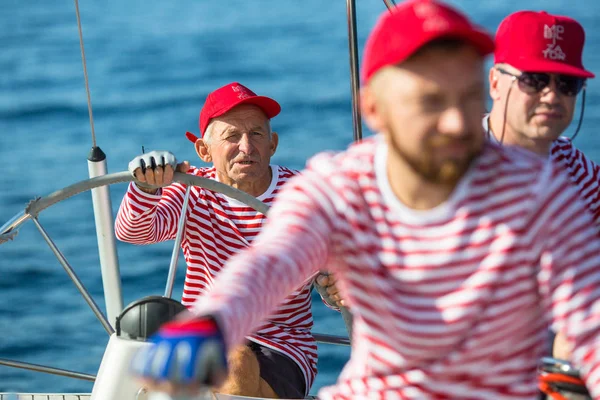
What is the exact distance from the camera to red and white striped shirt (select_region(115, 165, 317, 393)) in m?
2.19

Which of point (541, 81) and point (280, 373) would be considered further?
point (280, 373)

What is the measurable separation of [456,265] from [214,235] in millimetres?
1217

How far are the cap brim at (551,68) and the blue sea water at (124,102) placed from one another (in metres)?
3.36

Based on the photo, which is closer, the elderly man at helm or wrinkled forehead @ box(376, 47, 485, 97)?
wrinkled forehead @ box(376, 47, 485, 97)

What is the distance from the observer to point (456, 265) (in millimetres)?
1065

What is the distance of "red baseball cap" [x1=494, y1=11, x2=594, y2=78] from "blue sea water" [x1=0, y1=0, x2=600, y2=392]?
3340 millimetres

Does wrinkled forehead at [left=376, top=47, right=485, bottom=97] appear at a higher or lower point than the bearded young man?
higher

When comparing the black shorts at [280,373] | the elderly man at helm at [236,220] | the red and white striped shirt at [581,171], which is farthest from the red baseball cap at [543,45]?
the black shorts at [280,373]

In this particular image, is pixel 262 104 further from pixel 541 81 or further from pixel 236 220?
pixel 541 81

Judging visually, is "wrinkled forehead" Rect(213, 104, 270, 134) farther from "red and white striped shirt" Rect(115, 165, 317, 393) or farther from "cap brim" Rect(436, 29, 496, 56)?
"cap brim" Rect(436, 29, 496, 56)

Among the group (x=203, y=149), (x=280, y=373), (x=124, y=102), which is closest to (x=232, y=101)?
(x=203, y=149)

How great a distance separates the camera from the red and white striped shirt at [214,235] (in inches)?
86.2

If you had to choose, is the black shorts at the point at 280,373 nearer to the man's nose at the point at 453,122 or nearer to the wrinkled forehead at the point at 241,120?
the wrinkled forehead at the point at 241,120

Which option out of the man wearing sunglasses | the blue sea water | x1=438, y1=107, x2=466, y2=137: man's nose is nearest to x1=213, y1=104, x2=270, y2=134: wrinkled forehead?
the man wearing sunglasses
